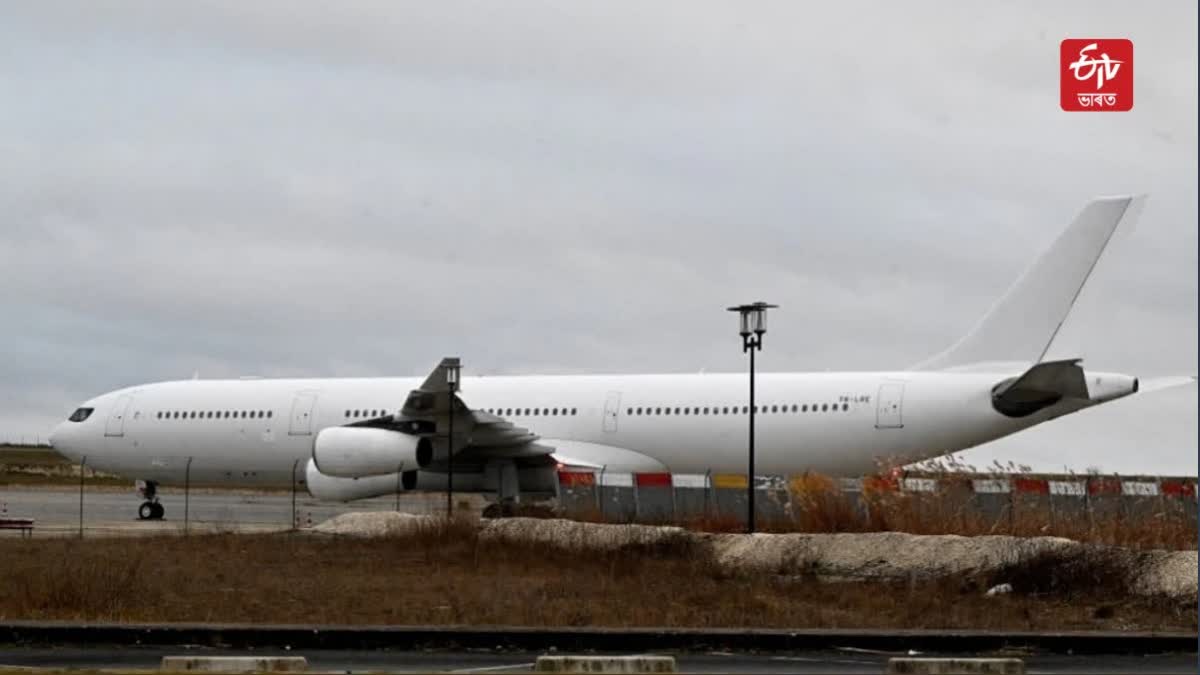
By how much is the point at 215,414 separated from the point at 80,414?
4203 mm

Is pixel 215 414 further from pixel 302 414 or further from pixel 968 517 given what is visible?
pixel 968 517

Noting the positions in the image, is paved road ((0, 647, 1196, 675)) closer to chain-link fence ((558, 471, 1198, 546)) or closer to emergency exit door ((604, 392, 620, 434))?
chain-link fence ((558, 471, 1198, 546))

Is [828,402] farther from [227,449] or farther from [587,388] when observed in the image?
[227,449]

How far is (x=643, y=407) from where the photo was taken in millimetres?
35750

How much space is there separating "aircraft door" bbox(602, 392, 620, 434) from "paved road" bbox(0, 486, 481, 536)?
3762 millimetres

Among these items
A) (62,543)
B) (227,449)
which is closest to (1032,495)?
(62,543)

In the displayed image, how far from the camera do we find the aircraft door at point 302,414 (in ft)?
127

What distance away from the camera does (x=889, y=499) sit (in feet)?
77.6

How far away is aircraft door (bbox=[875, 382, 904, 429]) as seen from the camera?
107ft

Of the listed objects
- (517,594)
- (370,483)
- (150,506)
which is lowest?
(517,594)

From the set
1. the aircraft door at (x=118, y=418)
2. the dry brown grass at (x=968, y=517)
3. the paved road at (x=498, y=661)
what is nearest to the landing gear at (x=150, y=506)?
the aircraft door at (x=118, y=418)

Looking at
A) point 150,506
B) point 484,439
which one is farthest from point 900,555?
point 150,506

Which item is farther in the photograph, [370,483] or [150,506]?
[150,506]

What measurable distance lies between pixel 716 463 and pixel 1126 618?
19895mm
